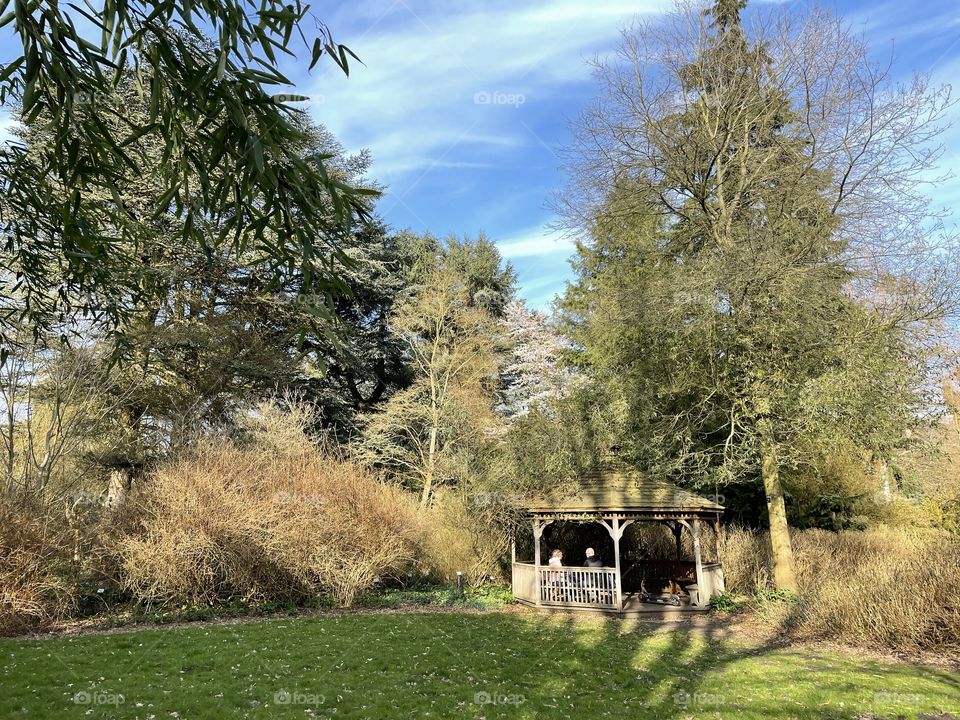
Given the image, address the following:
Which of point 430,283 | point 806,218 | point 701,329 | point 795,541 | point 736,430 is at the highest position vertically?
point 430,283

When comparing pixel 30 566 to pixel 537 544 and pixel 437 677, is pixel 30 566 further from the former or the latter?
pixel 537 544

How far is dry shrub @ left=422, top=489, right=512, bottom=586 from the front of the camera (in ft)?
53.0

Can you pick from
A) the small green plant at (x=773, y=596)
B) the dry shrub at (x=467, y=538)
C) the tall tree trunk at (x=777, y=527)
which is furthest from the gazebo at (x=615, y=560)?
the dry shrub at (x=467, y=538)

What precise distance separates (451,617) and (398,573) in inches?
130

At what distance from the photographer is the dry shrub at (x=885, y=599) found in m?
9.07

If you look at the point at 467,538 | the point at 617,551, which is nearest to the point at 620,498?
the point at 617,551

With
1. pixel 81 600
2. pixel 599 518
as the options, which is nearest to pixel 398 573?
pixel 599 518

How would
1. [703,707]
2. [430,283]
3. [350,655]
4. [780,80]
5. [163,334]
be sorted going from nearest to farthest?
[703,707] < [350,655] < [780,80] < [163,334] < [430,283]

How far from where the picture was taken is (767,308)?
12.8 m

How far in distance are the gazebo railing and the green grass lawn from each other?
254cm

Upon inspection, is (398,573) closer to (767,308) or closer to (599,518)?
(599,518)

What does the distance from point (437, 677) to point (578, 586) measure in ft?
21.9

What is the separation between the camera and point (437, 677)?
7637 millimetres

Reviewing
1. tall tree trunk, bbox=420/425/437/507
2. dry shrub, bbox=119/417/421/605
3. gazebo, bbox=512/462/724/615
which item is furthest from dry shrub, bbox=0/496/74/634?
tall tree trunk, bbox=420/425/437/507
